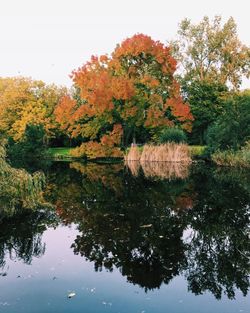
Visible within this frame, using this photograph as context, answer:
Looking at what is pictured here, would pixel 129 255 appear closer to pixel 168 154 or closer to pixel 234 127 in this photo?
pixel 168 154

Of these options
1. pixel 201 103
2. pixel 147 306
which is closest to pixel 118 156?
pixel 201 103

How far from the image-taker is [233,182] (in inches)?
713

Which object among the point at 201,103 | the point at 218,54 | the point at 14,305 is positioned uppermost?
the point at 218,54

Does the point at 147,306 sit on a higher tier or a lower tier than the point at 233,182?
lower

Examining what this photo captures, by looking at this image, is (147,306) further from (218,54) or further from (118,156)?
(218,54)

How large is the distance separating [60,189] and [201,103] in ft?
86.6

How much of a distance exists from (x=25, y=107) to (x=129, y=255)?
38.0 meters

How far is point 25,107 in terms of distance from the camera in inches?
1711

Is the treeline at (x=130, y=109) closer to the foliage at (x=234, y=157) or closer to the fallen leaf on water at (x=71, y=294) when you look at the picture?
the foliage at (x=234, y=157)

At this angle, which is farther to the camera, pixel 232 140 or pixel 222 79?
pixel 222 79

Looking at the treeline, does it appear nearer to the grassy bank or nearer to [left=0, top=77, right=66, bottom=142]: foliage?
[left=0, top=77, right=66, bottom=142]: foliage

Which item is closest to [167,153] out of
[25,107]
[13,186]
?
[13,186]

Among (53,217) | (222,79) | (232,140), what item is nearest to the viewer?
(53,217)

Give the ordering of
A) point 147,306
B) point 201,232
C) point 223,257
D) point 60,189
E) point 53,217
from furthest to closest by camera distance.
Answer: point 60,189, point 53,217, point 201,232, point 223,257, point 147,306
